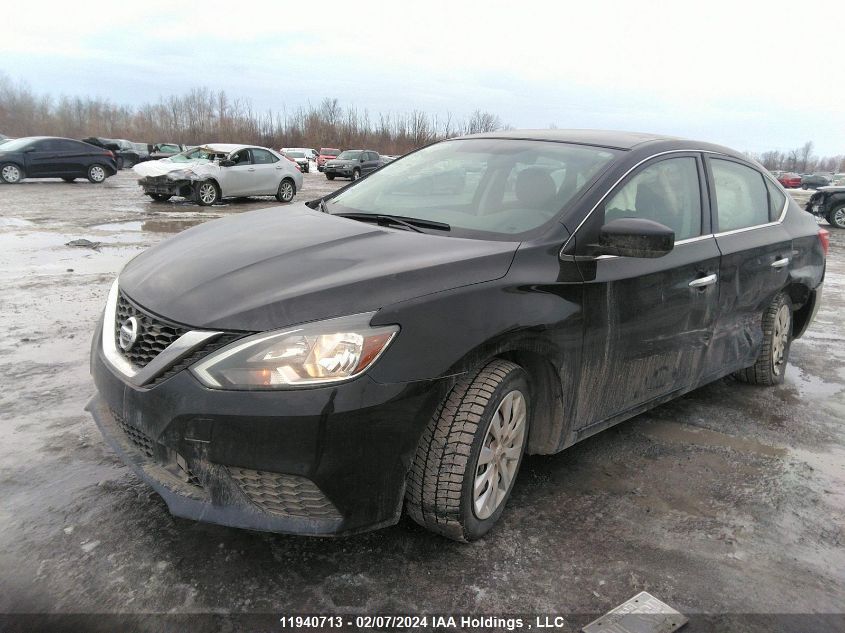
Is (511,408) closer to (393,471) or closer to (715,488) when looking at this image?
(393,471)

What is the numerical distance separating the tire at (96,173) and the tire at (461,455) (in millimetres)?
22936

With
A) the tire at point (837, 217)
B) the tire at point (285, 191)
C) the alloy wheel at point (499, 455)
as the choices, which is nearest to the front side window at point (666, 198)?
Answer: the alloy wheel at point (499, 455)

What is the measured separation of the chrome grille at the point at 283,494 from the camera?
7.20 feet

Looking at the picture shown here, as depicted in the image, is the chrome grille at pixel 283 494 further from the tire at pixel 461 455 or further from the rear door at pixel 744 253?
the rear door at pixel 744 253

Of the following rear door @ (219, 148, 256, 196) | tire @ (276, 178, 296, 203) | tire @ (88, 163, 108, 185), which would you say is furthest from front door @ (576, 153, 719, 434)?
tire @ (88, 163, 108, 185)

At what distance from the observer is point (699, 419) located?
417 centimetres

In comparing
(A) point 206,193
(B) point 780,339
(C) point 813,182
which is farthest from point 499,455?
(C) point 813,182

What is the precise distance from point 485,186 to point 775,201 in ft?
7.82

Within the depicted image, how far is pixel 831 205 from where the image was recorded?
18.5 meters

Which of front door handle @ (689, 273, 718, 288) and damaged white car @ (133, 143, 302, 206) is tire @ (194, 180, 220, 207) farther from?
front door handle @ (689, 273, 718, 288)

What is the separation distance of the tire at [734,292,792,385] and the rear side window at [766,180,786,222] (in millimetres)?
526

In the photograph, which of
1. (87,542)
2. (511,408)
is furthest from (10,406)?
(511,408)

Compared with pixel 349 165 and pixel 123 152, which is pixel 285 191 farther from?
pixel 123 152

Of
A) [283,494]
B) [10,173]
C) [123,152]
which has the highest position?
[283,494]
